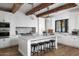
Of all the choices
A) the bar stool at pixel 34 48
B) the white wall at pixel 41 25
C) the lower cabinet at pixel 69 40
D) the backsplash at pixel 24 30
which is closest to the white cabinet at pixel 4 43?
the backsplash at pixel 24 30

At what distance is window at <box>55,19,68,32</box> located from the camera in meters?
5.63

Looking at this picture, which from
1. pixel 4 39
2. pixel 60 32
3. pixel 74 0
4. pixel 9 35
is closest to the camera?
pixel 74 0

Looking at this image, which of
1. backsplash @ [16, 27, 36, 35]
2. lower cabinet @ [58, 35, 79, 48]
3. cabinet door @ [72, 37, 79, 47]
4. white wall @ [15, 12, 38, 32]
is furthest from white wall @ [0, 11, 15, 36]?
cabinet door @ [72, 37, 79, 47]

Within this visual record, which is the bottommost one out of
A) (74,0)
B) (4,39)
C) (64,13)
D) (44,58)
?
(4,39)

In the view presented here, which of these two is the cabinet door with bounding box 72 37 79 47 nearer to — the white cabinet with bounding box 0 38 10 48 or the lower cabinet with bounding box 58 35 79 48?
the lower cabinet with bounding box 58 35 79 48

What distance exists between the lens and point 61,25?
5.99 m

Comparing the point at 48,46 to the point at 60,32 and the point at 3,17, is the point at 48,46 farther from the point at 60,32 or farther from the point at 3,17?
the point at 3,17

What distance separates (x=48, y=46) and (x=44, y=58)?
12.9ft

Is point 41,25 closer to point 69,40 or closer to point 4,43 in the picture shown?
point 69,40

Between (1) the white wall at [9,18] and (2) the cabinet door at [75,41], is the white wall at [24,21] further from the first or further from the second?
(2) the cabinet door at [75,41]

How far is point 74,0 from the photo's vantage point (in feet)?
2.39

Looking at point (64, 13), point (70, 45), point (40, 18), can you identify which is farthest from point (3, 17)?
point (70, 45)

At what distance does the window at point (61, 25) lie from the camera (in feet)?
18.5

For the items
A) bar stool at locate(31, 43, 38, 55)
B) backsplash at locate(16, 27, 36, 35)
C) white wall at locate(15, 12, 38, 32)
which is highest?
white wall at locate(15, 12, 38, 32)
